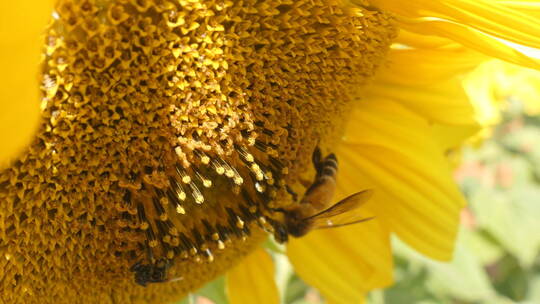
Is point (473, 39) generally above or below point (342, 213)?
above

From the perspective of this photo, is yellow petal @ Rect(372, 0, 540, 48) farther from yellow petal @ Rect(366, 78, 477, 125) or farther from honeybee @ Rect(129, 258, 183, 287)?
honeybee @ Rect(129, 258, 183, 287)

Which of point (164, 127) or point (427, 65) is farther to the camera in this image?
point (427, 65)

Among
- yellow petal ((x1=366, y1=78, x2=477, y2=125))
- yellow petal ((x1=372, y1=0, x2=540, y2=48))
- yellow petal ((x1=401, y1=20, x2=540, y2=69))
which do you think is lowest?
yellow petal ((x1=366, y1=78, x2=477, y2=125))

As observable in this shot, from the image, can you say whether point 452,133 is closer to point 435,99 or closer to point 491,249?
point 435,99

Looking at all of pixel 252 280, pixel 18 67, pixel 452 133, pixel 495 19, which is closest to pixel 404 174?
pixel 452 133

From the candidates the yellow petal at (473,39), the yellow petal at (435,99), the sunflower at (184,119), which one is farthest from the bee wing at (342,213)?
the yellow petal at (473,39)

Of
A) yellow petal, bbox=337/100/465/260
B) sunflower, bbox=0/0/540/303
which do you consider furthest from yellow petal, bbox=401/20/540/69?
yellow petal, bbox=337/100/465/260

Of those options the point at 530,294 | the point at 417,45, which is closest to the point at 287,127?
the point at 417,45
